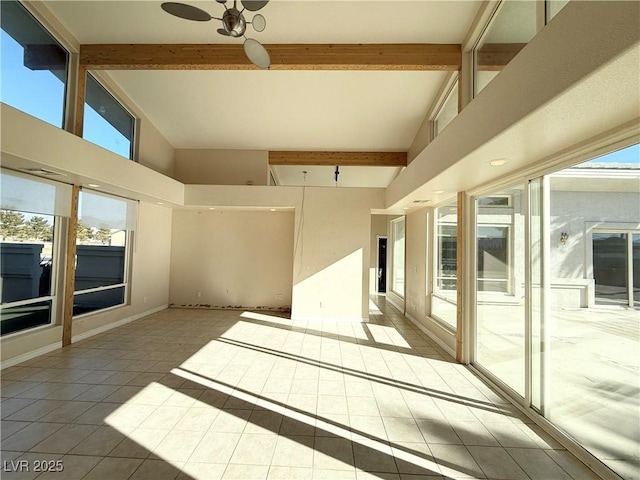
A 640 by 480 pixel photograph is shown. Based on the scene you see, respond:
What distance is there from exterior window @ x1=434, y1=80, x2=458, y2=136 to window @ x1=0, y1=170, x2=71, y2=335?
569 cm

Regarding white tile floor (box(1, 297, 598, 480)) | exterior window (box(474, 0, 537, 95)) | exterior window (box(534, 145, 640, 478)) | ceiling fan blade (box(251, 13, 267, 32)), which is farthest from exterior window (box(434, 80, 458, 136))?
white tile floor (box(1, 297, 598, 480))

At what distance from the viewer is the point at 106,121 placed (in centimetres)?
503

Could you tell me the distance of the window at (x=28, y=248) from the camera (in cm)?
351

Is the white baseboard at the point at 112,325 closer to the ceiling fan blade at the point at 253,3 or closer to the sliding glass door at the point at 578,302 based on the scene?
the ceiling fan blade at the point at 253,3

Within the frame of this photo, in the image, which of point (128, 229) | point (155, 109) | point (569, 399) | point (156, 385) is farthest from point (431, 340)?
point (155, 109)

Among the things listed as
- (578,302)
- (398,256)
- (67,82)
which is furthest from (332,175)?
(578,302)

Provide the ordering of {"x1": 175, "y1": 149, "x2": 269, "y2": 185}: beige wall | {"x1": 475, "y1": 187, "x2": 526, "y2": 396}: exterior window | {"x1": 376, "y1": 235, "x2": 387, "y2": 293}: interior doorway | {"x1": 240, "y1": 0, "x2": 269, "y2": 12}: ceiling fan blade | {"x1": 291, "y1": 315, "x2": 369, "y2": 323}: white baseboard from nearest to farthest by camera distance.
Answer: {"x1": 240, "y1": 0, "x2": 269, "y2": 12}: ceiling fan blade → {"x1": 475, "y1": 187, "x2": 526, "y2": 396}: exterior window → {"x1": 291, "y1": 315, "x2": 369, "y2": 323}: white baseboard → {"x1": 175, "y1": 149, "x2": 269, "y2": 185}: beige wall → {"x1": 376, "y1": 235, "x2": 387, "y2": 293}: interior doorway

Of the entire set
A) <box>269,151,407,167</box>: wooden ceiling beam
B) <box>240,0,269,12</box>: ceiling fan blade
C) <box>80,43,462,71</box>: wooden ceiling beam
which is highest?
<box>80,43,462,71</box>: wooden ceiling beam

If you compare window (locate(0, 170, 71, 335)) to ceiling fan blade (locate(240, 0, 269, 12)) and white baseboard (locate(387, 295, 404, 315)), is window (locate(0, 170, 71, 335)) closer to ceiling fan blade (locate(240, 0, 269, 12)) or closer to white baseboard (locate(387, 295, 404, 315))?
ceiling fan blade (locate(240, 0, 269, 12))

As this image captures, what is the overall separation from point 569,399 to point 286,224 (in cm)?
579

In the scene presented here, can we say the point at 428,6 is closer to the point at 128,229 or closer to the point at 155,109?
the point at 155,109

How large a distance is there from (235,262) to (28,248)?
148 inches

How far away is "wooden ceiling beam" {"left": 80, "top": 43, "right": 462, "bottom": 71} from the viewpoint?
3926mm

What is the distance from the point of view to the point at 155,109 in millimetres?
5777
